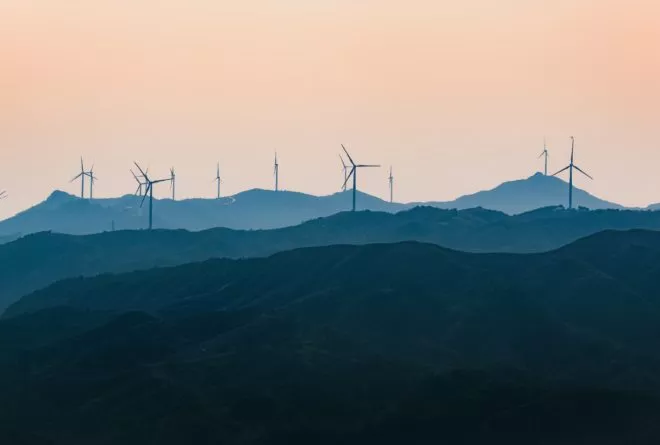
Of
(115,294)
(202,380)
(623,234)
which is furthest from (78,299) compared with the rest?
(623,234)

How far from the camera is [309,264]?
170 metres

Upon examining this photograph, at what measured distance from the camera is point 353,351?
127062 mm

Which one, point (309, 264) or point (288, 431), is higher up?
point (309, 264)

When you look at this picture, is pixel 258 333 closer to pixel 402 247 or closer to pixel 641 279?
pixel 402 247

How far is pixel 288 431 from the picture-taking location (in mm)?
100312

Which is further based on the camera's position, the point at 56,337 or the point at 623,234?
the point at 623,234

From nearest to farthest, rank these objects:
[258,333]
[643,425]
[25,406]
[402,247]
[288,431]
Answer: [643,425], [288,431], [25,406], [258,333], [402,247]

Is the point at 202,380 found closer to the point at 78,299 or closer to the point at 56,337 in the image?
the point at 56,337

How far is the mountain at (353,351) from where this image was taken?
329 ft

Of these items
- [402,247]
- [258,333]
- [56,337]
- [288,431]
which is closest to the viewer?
[288,431]

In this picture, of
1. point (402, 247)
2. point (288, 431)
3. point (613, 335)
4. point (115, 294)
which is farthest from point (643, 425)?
point (115, 294)

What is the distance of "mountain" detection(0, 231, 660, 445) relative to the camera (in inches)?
3949

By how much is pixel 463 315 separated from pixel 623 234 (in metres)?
39.2

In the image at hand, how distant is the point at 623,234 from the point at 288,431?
274 feet
